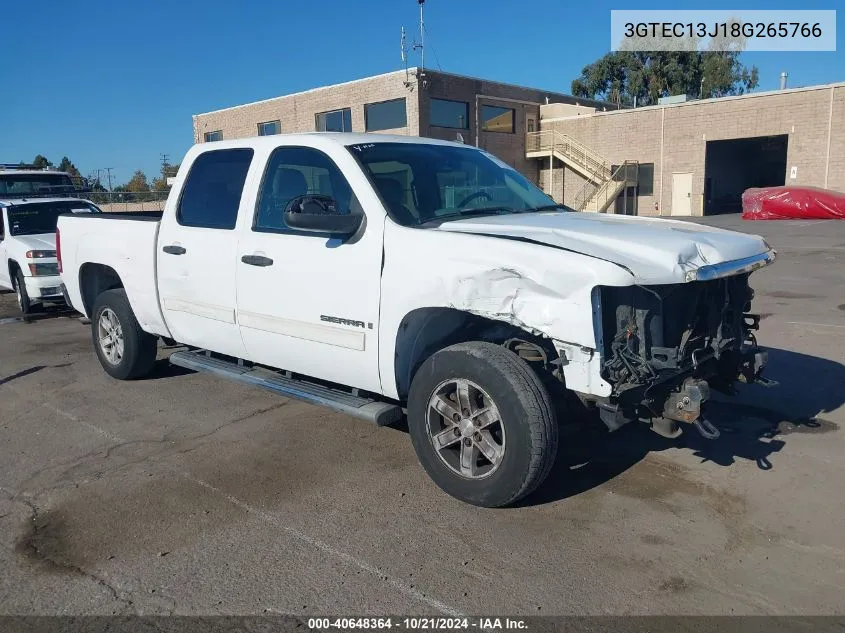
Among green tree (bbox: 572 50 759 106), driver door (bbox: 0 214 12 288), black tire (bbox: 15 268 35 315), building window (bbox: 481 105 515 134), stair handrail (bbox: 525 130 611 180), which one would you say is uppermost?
green tree (bbox: 572 50 759 106)

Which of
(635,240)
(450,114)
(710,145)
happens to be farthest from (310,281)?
(710,145)

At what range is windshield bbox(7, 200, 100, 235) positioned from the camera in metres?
11.6

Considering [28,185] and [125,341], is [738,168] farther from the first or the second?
[125,341]

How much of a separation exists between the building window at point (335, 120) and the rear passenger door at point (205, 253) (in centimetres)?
3160

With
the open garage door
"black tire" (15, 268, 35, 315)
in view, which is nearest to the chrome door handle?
"black tire" (15, 268, 35, 315)

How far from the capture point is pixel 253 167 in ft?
17.0

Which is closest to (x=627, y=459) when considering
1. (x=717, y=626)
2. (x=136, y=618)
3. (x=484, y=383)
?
(x=484, y=383)

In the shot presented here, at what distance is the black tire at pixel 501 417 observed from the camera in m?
3.71

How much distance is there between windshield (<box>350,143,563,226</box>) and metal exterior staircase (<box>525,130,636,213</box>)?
30.6 metres

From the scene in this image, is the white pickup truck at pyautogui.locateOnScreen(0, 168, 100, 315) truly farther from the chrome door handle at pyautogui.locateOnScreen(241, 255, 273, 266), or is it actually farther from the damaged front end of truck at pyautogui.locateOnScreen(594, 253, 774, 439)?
the damaged front end of truck at pyautogui.locateOnScreen(594, 253, 774, 439)

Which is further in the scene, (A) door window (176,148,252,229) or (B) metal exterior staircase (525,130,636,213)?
(B) metal exterior staircase (525,130,636,213)

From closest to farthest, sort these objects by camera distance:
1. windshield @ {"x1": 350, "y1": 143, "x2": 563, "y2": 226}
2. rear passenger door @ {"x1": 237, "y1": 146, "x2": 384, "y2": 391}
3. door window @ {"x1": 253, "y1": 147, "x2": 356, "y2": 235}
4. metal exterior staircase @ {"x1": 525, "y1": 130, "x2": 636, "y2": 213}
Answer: rear passenger door @ {"x1": 237, "y1": 146, "x2": 384, "y2": 391}
windshield @ {"x1": 350, "y1": 143, "x2": 563, "y2": 226}
door window @ {"x1": 253, "y1": 147, "x2": 356, "y2": 235}
metal exterior staircase @ {"x1": 525, "y1": 130, "x2": 636, "y2": 213}

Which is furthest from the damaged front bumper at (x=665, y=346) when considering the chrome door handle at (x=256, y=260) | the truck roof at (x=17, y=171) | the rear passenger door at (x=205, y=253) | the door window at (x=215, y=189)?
the truck roof at (x=17, y=171)

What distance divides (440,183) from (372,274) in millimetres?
992
